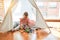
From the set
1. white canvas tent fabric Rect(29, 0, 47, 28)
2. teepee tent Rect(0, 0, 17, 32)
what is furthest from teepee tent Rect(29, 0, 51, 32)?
teepee tent Rect(0, 0, 17, 32)

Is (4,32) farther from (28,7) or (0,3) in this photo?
(0,3)

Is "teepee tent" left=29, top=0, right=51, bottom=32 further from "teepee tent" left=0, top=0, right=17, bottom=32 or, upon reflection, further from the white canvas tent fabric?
"teepee tent" left=0, top=0, right=17, bottom=32

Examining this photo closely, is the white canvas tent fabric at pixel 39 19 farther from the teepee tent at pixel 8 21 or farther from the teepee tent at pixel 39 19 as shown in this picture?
the teepee tent at pixel 8 21

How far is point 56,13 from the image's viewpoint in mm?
4641

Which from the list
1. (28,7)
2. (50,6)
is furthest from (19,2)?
(50,6)

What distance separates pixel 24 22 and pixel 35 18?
304 mm

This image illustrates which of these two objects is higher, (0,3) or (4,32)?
(0,3)

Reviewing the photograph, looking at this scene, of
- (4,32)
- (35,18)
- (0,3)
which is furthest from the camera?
(0,3)

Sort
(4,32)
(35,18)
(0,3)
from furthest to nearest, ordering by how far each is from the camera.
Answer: (0,3) < (35,18) < (4,32)

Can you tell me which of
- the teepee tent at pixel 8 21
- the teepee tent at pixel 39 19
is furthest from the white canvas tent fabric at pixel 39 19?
the teepee tent at pixel 8 21

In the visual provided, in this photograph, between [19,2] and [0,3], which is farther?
[0,3]

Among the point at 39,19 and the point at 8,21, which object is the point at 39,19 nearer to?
the point at 39,19

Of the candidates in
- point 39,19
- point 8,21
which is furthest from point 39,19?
point 8,21

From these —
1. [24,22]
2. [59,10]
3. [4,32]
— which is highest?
[59,10]
